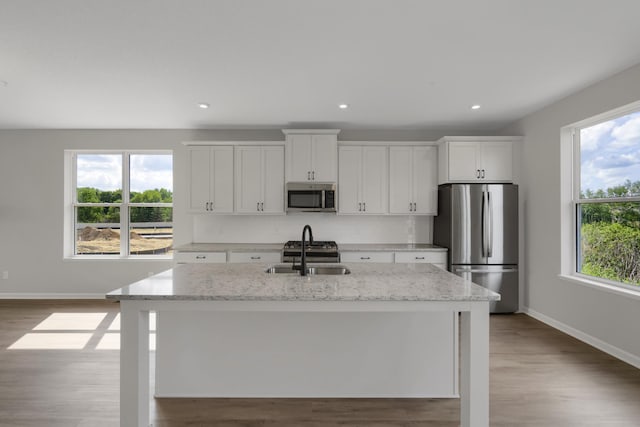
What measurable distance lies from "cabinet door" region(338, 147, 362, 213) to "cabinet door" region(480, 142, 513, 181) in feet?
5.43

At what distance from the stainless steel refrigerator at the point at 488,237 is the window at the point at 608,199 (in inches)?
29.4

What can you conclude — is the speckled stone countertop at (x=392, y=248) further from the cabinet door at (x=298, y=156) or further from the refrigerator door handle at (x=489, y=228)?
the cabinet door at (x=298, y=156)

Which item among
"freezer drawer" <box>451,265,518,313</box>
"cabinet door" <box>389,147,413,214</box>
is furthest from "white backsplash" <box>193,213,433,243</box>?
"freezer drawer" <box>451,265,518,313</box>

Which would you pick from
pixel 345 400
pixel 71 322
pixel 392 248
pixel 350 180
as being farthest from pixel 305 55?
pixel 71 322

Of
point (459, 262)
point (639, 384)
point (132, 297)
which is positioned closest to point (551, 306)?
point (459, 262)

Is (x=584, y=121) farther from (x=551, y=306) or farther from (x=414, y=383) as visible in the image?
(x=414, y=383)

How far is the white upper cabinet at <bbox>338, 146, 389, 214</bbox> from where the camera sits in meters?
5.01

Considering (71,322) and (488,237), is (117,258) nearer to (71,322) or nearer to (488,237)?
(71,322)

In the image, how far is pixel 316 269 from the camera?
9.26 feet

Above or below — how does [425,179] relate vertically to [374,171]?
below

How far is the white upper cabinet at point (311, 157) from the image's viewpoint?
4898 millimetres

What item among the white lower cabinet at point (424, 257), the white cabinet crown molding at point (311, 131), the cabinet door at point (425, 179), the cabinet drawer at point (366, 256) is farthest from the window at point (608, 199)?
the white cabinet crown molding at point (311, 131)

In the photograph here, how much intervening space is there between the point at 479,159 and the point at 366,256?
1.99m

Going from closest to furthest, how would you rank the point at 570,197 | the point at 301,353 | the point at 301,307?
the point at 301,307
the point at 301,353
the point at 570,197
